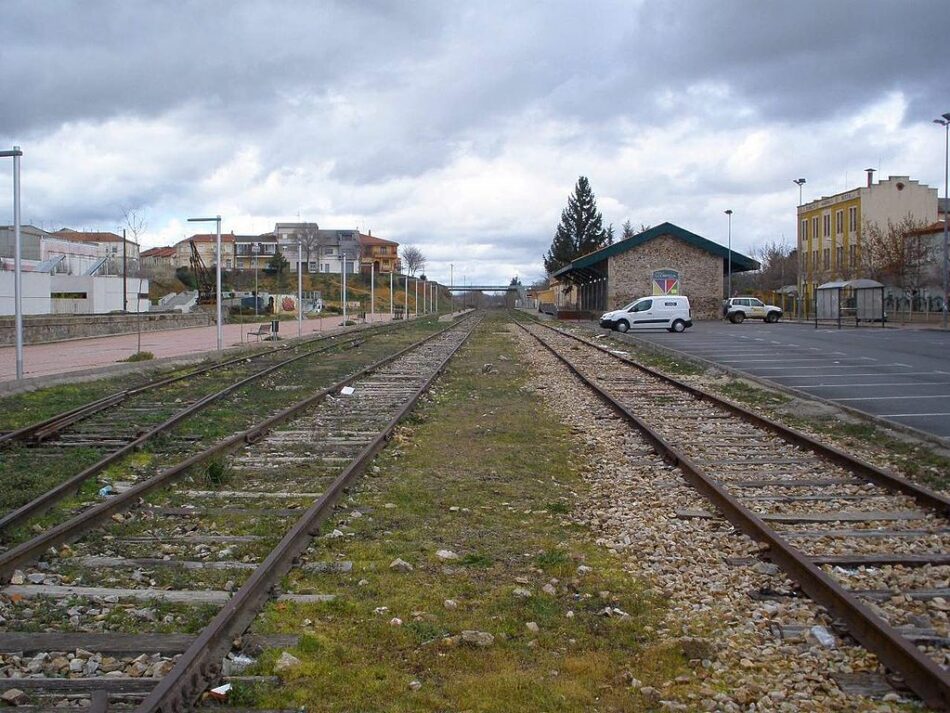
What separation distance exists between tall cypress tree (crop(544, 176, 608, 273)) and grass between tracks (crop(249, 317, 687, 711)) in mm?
102496

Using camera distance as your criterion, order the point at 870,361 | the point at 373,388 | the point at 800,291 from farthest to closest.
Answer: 1. the point at 800,291
2. the point at 870,361
3. the point at 373,388

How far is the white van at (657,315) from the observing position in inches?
1794

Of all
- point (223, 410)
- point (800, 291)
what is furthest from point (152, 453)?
point (800, 291)

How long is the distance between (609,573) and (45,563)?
12.7 ft

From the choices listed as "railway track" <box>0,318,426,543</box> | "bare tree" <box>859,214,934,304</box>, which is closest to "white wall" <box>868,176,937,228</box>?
"bare tree" <box>859,214,934,304</box>

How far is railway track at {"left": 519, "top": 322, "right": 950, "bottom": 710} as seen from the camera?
16.7 feet

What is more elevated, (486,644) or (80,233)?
(80,233)

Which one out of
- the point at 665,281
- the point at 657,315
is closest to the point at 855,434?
the point at 657,315

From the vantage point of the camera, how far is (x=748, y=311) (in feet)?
203

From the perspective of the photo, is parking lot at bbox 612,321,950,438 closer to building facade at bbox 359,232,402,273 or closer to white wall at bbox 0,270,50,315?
white wall at bbox 0,270,50,315

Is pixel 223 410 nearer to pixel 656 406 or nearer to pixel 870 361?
pixel 656 406

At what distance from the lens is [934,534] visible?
24.2 ft

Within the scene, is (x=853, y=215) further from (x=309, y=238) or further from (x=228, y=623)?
(x=309, y=238)

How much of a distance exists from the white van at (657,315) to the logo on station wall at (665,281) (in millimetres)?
17549
